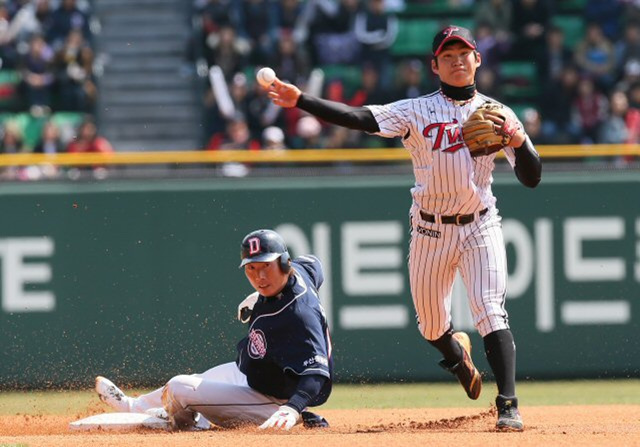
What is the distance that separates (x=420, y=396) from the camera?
8.91m

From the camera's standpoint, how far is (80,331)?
9.34 metres

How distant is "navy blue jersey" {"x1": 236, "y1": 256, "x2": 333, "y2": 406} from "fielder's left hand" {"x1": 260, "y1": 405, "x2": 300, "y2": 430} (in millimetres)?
232

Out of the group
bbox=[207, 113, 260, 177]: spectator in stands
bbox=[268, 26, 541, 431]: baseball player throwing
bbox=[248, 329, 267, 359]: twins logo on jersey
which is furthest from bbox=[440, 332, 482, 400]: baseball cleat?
bbox=[207, 113, 260, 177]: spectator in stands

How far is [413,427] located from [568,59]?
7.86 m

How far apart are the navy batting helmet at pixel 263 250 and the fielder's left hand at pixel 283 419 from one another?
28.6 inches

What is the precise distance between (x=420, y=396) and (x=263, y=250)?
3076 millimetres

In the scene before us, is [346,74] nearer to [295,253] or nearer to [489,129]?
[295,253]

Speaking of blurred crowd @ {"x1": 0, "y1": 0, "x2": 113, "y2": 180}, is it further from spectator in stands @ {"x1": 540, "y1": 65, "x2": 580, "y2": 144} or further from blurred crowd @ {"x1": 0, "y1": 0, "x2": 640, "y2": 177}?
spectator in stands @ {"x1": 540, "y1": 65, "x2": 580, "y2": 144}

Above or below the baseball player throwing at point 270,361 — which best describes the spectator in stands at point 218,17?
above

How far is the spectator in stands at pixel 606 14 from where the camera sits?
13.9 metres

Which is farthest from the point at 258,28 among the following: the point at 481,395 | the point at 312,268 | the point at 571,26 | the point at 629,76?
the point at 312,268

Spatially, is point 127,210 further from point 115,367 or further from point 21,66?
point 21,66

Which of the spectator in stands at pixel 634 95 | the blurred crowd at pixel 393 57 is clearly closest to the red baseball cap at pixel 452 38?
the blurred crowd at pixel 393 57

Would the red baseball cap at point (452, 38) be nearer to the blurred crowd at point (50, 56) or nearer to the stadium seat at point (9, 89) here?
the blurred crowd at point (50, 56)
